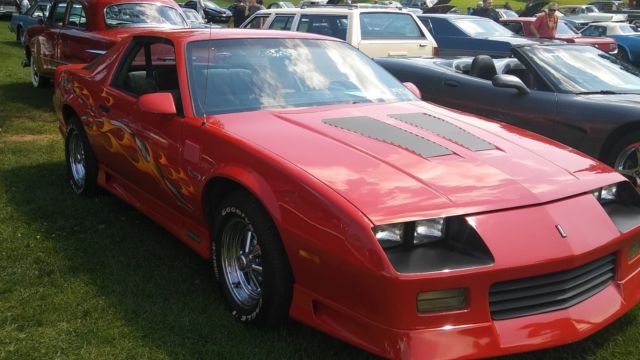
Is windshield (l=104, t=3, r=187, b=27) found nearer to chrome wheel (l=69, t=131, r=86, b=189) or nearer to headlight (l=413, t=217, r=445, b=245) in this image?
chrome wheel (l=69, t=131, r=86, b=189)

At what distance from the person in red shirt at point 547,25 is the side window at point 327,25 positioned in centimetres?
467

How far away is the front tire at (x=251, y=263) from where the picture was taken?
2.83 metres

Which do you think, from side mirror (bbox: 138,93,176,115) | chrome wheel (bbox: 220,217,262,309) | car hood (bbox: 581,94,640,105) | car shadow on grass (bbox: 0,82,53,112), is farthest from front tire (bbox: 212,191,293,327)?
car shadow on grass (bbox: 0,82,53,112)

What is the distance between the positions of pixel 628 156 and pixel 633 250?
2.38 meters

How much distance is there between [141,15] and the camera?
9.20 m

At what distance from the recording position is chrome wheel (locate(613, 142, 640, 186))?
5.00 metres

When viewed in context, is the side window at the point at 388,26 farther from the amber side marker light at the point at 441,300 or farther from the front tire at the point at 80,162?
the amber side marker light at the point at 441,300

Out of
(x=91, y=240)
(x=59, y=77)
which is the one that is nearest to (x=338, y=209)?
(x=91, y=240)

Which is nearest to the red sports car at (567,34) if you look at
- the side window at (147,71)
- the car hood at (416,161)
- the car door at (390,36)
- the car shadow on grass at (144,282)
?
the car door at (390,36)

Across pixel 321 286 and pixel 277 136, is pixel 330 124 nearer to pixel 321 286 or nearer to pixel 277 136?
pixel 277 136

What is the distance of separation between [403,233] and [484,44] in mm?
8930

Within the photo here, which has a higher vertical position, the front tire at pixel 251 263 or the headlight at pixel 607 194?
the headlight at pixel 607 194

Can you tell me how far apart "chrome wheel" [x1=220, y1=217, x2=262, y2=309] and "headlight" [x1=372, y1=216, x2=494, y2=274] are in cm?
81

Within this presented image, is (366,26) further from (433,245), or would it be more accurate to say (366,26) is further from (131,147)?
(433,245)
